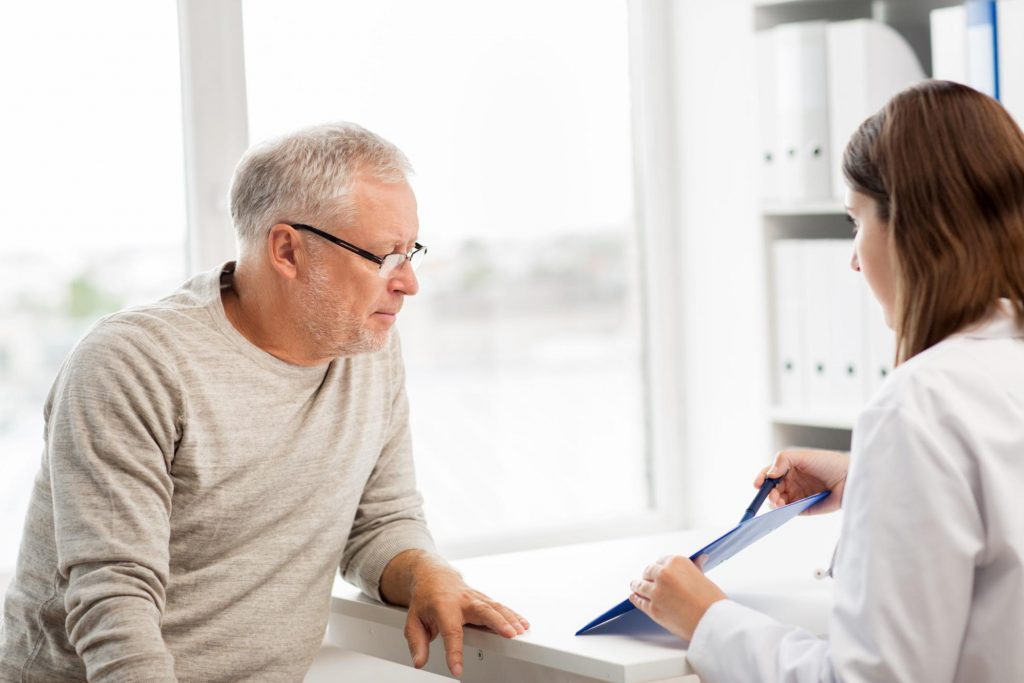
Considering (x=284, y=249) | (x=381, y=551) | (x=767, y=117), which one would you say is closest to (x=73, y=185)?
(x=284, y=249)

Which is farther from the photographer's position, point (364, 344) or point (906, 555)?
point (364, 344)

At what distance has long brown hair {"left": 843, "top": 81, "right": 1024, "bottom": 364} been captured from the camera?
1.16 m

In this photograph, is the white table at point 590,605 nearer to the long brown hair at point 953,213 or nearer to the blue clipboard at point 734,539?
the blue clipboard at point 734,539

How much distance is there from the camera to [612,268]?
9.36 feet

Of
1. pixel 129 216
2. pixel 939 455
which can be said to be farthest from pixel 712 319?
pixel 939 455

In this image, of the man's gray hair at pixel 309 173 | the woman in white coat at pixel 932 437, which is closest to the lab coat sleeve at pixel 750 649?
the woman in white coat at pixel 932 437

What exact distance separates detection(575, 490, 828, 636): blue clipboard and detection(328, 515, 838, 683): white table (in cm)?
2

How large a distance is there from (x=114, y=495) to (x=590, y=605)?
0.59 m

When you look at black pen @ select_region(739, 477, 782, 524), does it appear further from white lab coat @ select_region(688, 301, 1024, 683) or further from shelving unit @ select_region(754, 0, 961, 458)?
shelving unit @ select_region(754, 0, 961, 458)

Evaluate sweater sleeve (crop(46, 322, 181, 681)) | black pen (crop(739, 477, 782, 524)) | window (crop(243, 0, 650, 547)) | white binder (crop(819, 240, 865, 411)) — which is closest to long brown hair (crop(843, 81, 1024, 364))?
black pen (crop(739, 477, 782, 524))

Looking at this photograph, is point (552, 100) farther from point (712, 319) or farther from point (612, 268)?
point (712, 319)

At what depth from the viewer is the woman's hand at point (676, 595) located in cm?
131

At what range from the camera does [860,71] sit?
2.25 meters

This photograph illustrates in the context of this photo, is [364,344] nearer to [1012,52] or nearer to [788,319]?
[788,319]
